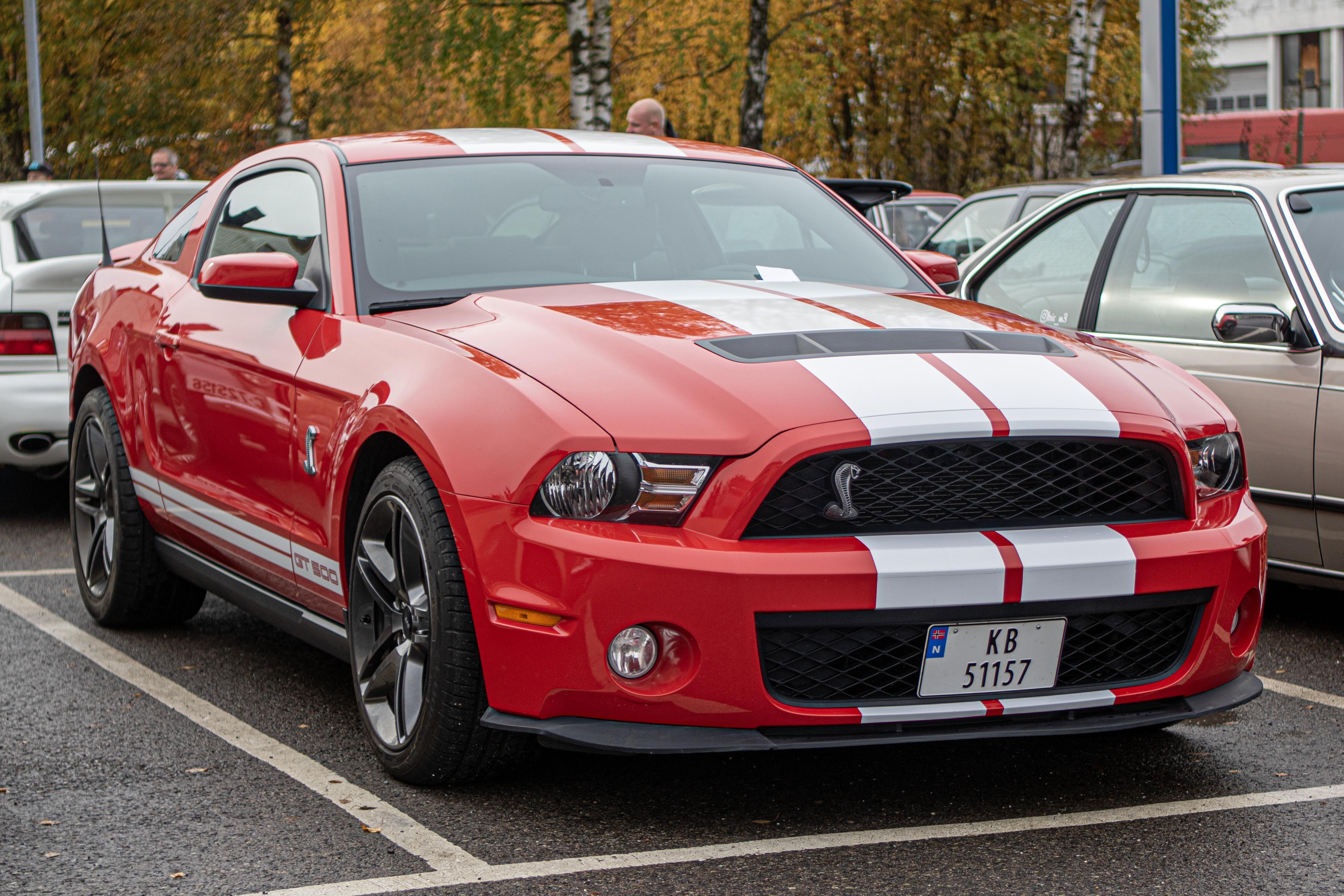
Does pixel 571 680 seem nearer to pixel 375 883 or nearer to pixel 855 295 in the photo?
pixel 375 883

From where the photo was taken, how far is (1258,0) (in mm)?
56031

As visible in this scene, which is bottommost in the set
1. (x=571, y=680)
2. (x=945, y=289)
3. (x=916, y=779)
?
(x=916, y=779)

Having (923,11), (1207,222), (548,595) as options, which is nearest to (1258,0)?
(923,11)

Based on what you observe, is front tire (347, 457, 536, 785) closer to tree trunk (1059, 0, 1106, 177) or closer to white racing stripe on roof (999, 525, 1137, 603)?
white racing stripe on roof (999, 525, 1137, 603)

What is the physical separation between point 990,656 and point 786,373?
0.73 meters

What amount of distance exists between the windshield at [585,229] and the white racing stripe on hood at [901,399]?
1102 millimetres

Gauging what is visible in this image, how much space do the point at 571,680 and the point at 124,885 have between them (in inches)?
38.5

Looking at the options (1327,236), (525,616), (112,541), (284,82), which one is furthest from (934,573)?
(284,82)

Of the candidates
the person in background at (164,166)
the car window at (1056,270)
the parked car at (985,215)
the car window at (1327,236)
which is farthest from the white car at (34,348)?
the person in background at (164,166)

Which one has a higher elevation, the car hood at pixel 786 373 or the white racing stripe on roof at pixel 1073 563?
the car hood at pixel 786 373

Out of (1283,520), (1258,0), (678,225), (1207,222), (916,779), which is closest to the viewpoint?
(916,779)

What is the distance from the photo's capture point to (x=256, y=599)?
15.4ft

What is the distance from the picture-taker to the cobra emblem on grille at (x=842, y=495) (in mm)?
3357

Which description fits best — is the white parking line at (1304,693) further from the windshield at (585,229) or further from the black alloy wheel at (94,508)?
the black alloy wheel at (94,508)
